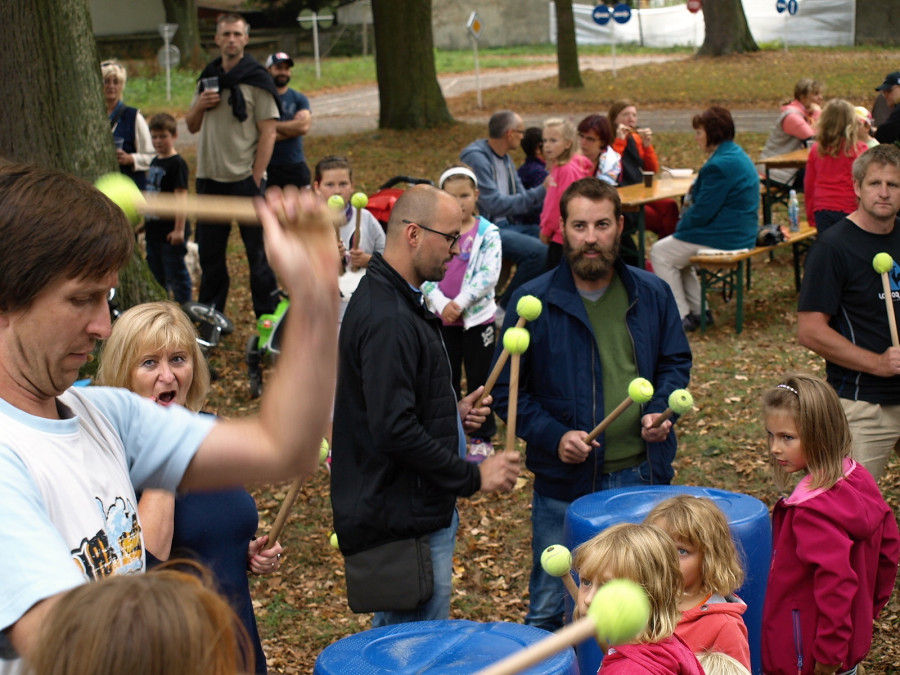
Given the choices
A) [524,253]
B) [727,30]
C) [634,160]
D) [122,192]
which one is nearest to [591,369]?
[122,192]

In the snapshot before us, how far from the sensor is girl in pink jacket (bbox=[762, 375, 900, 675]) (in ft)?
12.2

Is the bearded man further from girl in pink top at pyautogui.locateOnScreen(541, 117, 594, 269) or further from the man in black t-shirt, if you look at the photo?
girl in pink top at pyautogui.locateOnScreen(541, 117, 594, 269)

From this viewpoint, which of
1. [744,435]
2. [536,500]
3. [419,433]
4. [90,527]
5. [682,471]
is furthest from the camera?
[744,435]

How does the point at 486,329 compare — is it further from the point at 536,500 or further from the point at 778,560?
the point at 778,560

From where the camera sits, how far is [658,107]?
73.2 feet

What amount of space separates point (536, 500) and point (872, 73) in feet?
71.9

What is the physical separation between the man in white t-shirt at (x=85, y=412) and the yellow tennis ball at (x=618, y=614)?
0.64m

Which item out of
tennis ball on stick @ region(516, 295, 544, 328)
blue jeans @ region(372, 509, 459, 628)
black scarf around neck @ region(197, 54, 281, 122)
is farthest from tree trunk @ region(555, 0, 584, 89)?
blue jeans @ region(372, 509, 459, 628)

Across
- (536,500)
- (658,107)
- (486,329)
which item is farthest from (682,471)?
(658,107)

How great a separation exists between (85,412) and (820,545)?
277 centimetres

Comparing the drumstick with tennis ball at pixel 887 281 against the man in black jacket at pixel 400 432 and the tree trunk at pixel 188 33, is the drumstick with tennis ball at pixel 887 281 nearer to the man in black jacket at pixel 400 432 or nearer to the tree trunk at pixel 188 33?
the man in black jacket at pixel 400 432

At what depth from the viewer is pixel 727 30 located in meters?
29.0

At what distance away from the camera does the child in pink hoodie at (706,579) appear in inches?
120

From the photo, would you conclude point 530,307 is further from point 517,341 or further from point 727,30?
point 727,30
